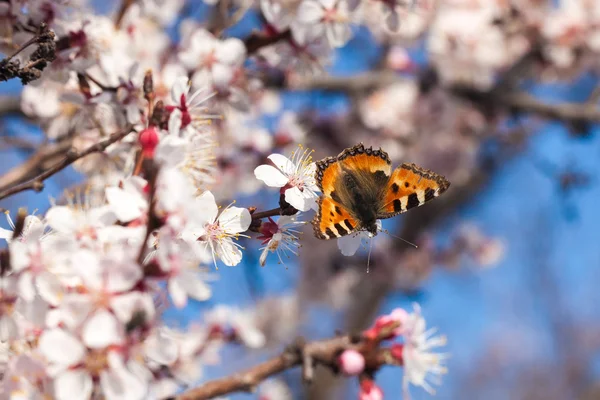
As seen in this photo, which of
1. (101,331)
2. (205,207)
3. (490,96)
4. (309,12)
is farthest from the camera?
(490,96)

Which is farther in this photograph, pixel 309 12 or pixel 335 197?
pixel 309 12

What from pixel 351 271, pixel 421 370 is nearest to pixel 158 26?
pixel 421 370

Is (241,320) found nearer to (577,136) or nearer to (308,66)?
(308,66)

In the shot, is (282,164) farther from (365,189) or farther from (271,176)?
(365,189)

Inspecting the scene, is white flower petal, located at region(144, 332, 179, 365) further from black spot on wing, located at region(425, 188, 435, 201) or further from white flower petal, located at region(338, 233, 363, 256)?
black spot on wing, located at region(425, 188, 435, 201)

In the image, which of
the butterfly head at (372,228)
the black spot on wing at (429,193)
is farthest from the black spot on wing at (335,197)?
the black spot on wing at (429,193)

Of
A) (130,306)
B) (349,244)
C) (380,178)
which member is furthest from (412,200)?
(130,306)
